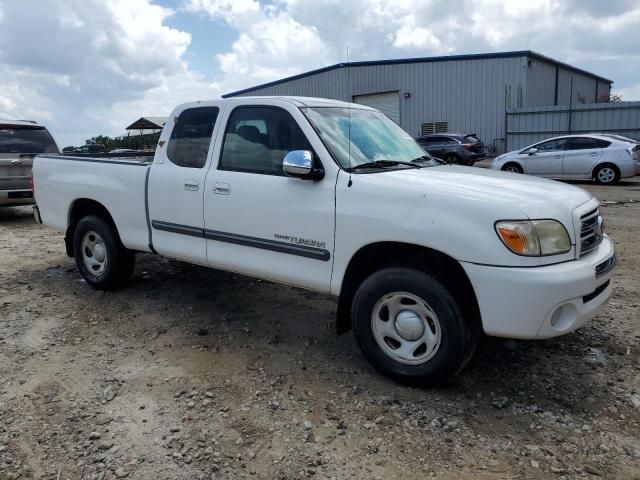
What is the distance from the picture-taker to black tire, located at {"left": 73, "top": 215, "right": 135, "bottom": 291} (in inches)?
213

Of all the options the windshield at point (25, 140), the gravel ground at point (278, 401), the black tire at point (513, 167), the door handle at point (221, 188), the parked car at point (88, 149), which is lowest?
the gravel ground at point (278, 401)

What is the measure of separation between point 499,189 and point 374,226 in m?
0.82

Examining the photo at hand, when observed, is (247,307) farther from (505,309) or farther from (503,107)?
(503,107)

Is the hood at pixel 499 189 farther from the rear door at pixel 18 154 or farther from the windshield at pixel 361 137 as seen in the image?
the rear door at pixel 18 154

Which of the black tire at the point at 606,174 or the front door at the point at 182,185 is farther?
the black tire at the point at 606,174

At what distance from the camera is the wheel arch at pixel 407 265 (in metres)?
3.37

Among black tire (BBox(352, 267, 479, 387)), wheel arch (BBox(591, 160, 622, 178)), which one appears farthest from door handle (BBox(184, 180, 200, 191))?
wheel arch (BBox(591, 160, 622, 178))

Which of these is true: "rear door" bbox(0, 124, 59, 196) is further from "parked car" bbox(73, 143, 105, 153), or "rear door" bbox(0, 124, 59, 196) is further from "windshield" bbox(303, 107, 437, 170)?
"windshield" bbox(303, 107, 437, 170)

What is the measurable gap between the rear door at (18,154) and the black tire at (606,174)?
14258 millimetres

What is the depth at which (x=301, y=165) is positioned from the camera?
367 centimetres

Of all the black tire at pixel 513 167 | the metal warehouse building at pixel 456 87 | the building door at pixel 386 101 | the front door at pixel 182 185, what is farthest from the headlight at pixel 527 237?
the building door at pixel 386 101

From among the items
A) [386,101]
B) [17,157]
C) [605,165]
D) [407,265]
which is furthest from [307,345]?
[386,101]

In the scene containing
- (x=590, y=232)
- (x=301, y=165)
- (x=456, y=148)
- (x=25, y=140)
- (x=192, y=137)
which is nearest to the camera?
(x=590, y=232)

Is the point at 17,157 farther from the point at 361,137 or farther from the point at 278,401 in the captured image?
the point at 278,401
